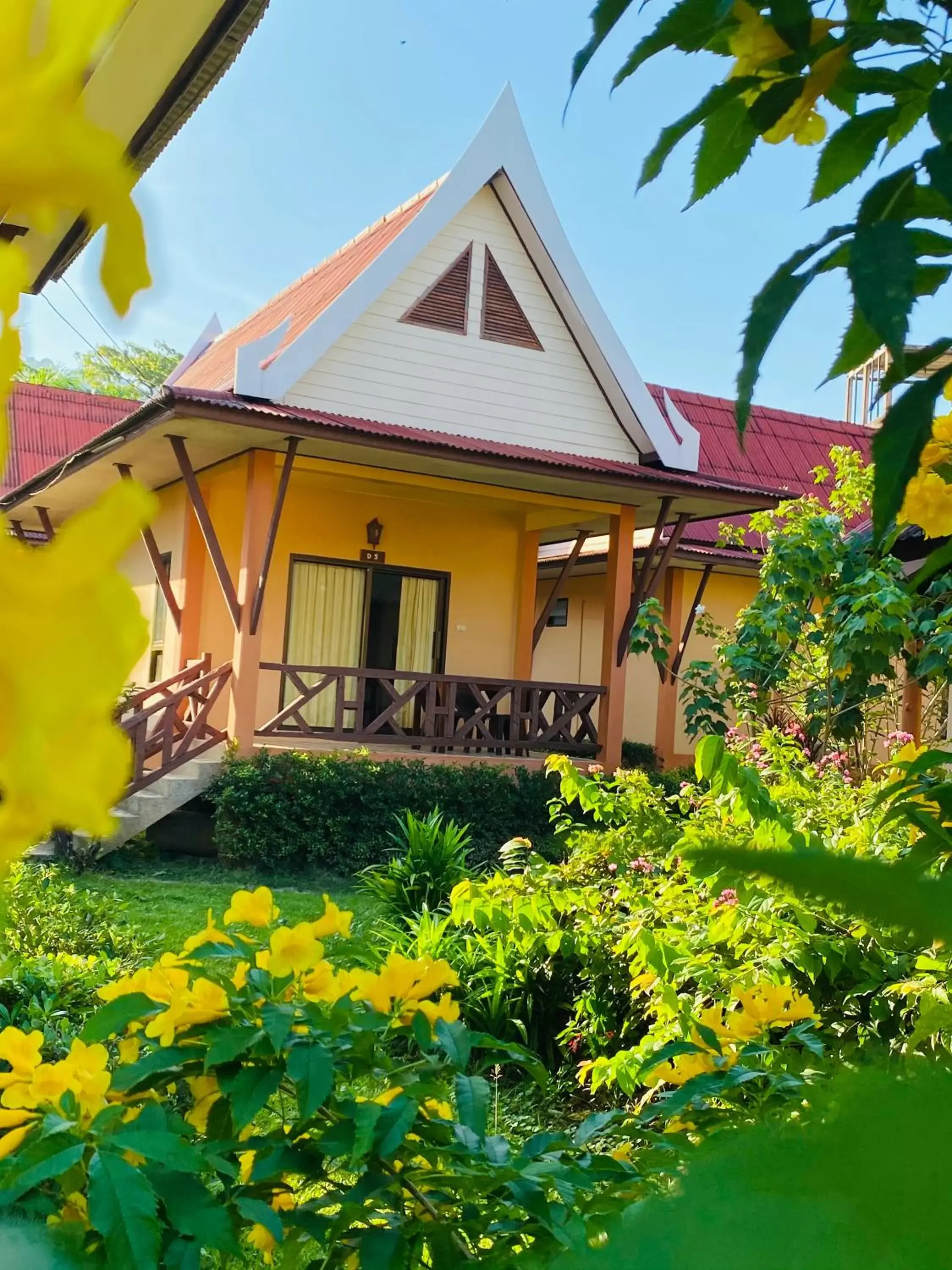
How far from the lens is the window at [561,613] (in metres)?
17.1

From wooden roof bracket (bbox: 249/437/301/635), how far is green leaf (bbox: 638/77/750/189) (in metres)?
9.08

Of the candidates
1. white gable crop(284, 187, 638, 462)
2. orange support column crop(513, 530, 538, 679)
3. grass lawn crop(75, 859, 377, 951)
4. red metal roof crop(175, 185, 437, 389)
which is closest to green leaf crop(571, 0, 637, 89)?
grass lawn crop(75, 859, 377, 951)

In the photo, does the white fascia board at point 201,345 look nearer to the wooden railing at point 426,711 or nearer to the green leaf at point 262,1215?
the wooden railing at point 426,711

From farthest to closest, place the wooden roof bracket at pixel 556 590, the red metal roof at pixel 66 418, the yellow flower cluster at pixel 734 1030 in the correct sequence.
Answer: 1. the red metal roof at pixel 66 418
2. the wooden roof bracket at pixel 556 590
3. the yellow flower cluster at pixel 734 1030

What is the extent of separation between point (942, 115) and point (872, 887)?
2.79 ft

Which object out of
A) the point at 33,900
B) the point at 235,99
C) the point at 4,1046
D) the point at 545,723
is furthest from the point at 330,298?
the point at 235,99

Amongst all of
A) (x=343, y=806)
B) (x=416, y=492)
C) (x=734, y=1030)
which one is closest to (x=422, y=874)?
(x=343, y=806)

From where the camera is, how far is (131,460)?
11.0 meters

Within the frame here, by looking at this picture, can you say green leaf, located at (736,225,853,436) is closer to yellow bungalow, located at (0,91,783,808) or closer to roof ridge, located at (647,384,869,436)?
yellow bungalow, located at (0,91,783,808)

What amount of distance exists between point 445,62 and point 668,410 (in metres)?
11.6

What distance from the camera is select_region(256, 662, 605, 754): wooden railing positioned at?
35.2 ft

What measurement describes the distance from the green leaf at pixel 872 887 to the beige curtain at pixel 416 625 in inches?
497

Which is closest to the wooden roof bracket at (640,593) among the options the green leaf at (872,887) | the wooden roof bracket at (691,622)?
the wooden roof bracket at (691,622)

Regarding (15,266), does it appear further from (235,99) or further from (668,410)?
(668,410)
